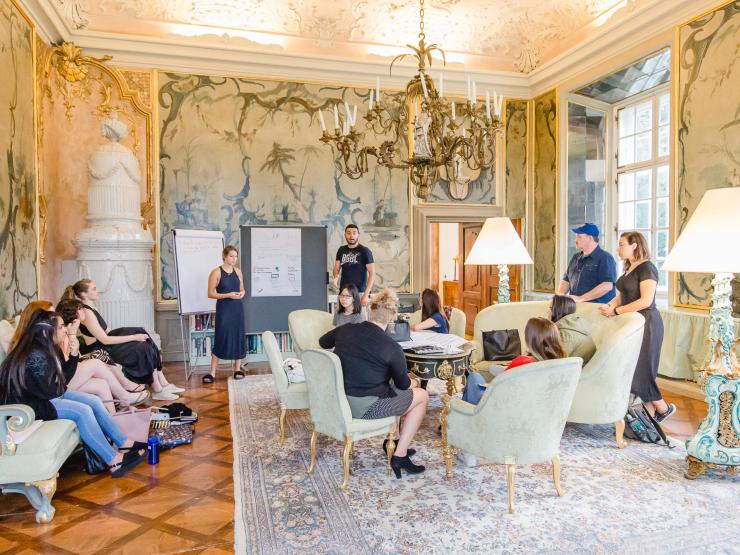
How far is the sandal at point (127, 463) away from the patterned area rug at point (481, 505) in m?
0.64

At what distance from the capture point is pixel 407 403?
3.30m

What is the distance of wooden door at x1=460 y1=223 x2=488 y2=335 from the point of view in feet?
29.5

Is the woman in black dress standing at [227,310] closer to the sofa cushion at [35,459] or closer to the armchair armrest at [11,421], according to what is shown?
the sofa cushion at [35,459]

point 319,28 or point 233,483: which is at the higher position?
point 319,28

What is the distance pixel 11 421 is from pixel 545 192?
283 inches

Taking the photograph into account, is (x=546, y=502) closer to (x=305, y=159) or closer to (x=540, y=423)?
(x=540, y=423)

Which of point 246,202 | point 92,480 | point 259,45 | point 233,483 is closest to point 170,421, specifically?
point 92,480

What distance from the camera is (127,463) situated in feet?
→ 11.3

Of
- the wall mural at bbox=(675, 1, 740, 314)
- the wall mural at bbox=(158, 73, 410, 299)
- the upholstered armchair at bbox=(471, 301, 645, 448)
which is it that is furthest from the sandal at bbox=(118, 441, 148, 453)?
the wall mural at bbox=(675, 1, 740, 314)

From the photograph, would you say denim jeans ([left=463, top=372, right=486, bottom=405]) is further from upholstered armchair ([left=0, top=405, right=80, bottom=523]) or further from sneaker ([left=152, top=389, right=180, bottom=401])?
sneaker ([left=152, top=389, right=180, bottom=401])

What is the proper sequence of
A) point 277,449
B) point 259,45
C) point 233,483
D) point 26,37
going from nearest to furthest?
point 233,483, point 277,449, point 26,37, point 259,45

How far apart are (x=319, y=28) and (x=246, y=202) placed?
103 inches

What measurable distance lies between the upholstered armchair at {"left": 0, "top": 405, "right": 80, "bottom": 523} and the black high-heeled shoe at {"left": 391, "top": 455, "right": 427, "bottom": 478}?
1.88 meters

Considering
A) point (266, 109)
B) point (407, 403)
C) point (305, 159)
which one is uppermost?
point (266, 109)
